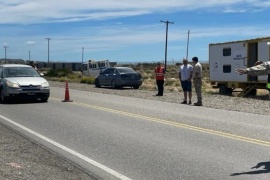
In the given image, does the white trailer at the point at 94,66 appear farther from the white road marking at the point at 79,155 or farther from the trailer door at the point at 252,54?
the white road marking at the point at 79,155

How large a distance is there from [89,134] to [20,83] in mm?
8747

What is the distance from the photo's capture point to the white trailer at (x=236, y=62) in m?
22.6

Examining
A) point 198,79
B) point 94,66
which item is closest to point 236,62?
point 198,79

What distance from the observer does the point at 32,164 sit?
747 centimetres

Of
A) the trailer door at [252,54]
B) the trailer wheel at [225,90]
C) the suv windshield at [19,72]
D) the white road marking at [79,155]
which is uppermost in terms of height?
the trailer door at [252,54]

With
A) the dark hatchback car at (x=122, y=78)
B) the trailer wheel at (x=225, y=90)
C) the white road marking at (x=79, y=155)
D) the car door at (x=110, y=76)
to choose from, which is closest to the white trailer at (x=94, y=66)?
the car door at (x=110, y=76)

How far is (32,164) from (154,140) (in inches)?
122

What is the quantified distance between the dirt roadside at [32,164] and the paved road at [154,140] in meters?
0.30

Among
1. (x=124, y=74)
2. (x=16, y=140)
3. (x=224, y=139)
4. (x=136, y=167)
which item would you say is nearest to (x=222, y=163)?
(x=136, y=167)

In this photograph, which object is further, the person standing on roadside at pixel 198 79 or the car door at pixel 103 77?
the car door at pixel 103 77

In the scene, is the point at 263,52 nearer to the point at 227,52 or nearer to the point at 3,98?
the point at 227,52

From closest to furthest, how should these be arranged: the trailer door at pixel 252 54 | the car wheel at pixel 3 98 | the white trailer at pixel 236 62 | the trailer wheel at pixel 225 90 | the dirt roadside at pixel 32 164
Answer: the dirt roadside at pixel 32 164
the car wheel at pixel 3 98
the white trailer at pixel 236 62
the trailer door at pixel 252 54
the trailer wheel at pixel 225 90

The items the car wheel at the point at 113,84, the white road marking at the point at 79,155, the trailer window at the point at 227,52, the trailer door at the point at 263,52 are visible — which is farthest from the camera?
the car wheel at the point at 113,84

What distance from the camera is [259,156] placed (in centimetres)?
806
